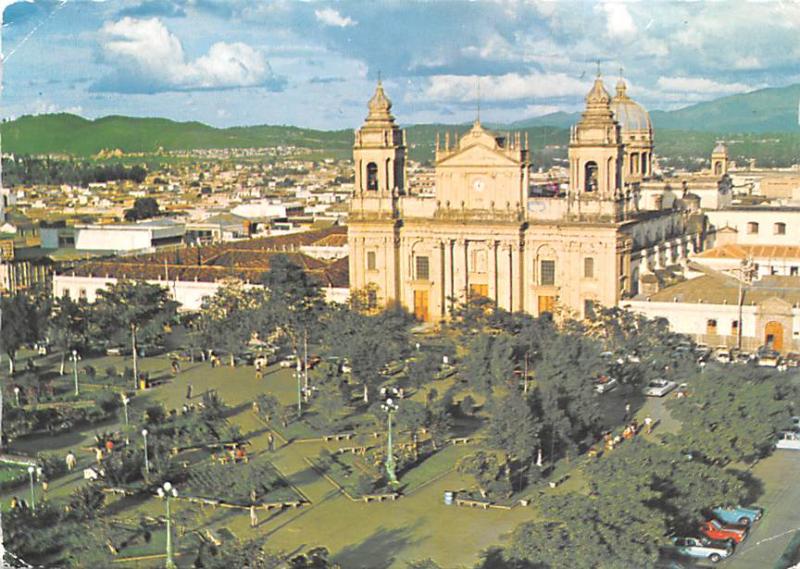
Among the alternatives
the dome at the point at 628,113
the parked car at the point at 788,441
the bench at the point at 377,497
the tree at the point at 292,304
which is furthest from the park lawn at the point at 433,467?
the dome at the point at 628,113

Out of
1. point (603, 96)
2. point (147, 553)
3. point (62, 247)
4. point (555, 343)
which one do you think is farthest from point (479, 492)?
point (62, 247)

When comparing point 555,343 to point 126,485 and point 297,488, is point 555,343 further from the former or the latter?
point 126,485

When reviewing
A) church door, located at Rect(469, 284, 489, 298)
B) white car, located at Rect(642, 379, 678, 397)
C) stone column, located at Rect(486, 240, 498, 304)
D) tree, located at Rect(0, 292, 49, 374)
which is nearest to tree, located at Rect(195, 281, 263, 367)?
tree, located at Rect(0, 292, 49, 374)

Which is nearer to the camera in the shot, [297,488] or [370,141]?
[297,488]

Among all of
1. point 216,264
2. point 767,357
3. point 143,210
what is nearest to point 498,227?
point 767,357

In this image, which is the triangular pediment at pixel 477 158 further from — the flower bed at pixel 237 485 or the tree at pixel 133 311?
the flower bed at pixel 237 485

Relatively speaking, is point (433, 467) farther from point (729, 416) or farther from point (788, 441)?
point (788, 441)
